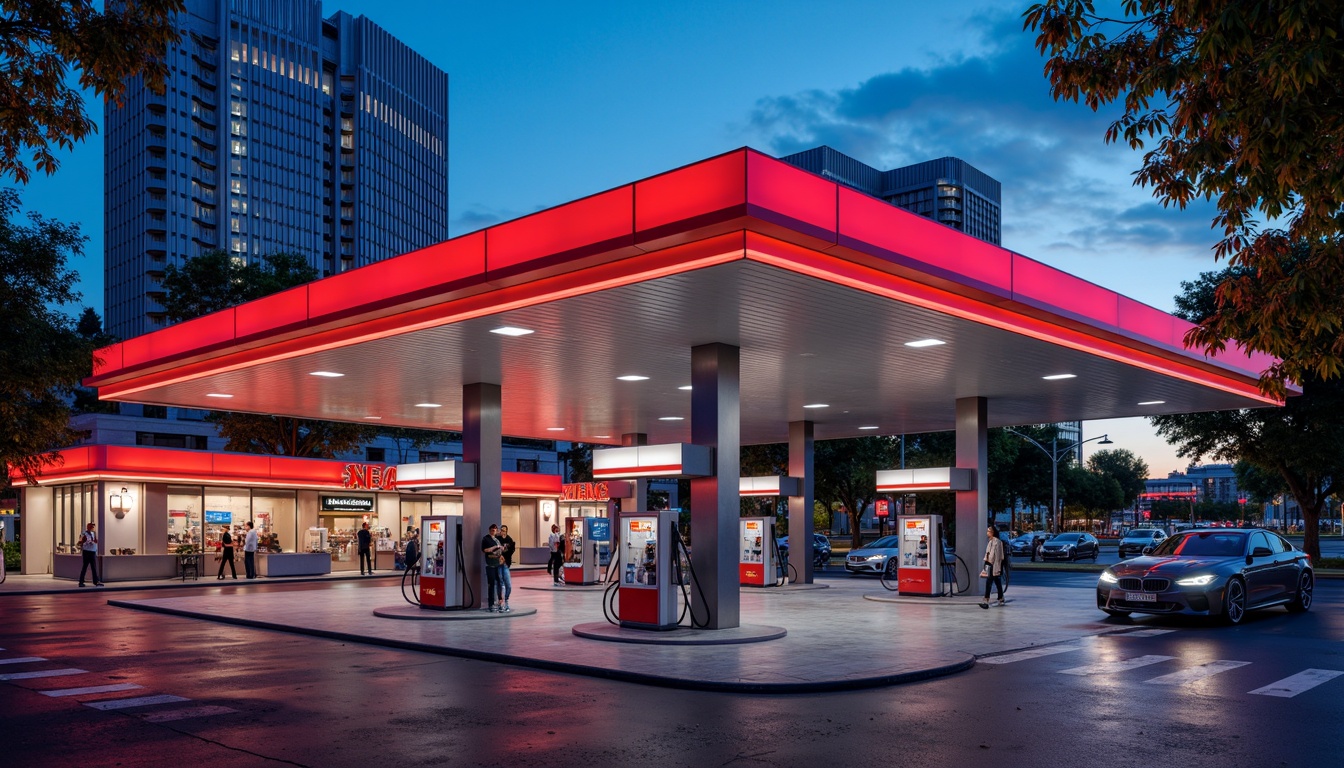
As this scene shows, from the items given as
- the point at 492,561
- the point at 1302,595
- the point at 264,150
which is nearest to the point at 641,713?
the point at 492,561

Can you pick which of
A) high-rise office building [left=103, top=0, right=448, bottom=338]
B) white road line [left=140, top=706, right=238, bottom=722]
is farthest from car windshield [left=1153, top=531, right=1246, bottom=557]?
high-rise office building [left=103, top=0, right=448, bottom=338]

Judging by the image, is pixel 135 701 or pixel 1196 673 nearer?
pixel 135 701

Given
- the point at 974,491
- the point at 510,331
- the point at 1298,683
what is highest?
the point at 510,331

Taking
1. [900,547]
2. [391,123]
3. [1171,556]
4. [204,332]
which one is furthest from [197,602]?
[391,123]

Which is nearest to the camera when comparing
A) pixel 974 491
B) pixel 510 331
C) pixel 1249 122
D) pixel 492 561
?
pixel 1249 122

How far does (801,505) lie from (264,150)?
388 ft

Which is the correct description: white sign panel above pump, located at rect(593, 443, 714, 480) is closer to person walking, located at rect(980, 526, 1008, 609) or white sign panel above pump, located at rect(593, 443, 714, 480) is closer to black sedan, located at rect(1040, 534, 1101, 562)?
person walking, located at rect(980, 526, 1008, 609)

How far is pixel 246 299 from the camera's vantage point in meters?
42.0

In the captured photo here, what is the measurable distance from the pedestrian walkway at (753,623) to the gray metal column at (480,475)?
1.55 m

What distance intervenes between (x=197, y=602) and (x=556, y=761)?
1879 centimetres

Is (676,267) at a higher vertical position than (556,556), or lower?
higher

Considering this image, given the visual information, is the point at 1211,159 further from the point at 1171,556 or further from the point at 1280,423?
the point at 1280,423

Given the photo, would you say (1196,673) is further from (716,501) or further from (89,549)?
(89,549)

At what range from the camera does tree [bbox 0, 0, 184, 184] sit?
26.9 ft
